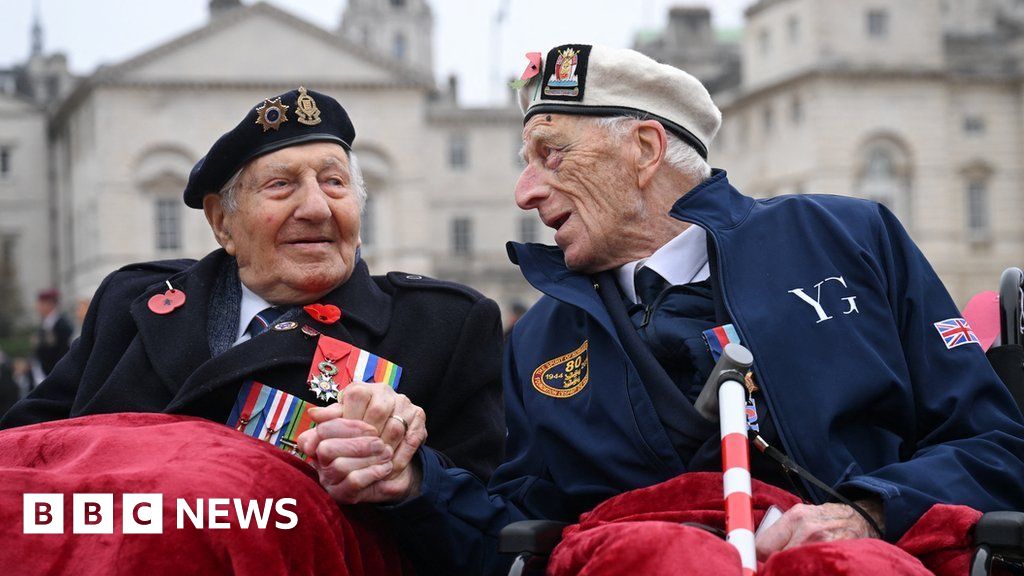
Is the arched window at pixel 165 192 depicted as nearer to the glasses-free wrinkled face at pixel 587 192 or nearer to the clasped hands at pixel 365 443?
the glasses-free wrinkled face at pixel 587 192

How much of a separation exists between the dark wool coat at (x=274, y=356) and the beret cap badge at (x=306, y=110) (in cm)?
42

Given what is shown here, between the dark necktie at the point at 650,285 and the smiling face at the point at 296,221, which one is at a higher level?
the smiling face at the point at 296,221

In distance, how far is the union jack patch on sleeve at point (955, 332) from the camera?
3396 mm

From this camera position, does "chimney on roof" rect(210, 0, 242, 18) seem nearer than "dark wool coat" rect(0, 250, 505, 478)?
No

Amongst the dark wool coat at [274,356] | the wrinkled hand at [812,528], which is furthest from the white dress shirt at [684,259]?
the wrinkled hand at [812,528]

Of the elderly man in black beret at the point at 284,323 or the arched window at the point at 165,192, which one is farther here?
the arched window at the point at 165,192

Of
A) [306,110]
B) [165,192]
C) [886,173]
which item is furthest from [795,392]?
[165,192]

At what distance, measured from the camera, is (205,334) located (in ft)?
13.1

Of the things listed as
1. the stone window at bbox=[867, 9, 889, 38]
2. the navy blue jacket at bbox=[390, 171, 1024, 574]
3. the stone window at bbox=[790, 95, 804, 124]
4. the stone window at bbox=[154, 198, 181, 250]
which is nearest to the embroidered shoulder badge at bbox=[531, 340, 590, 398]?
the navy blue jacket at bbox=[390, 171, 1024, 574]

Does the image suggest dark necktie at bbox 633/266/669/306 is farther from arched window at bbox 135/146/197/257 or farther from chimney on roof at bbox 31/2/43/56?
chimney on roof at bbox 31/2/43/56

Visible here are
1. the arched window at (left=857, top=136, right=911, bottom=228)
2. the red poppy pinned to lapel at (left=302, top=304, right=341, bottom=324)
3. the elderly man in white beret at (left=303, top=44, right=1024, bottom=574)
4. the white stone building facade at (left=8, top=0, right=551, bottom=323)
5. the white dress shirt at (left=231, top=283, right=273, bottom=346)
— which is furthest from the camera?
the white stone building facade at (left=8, top=0, right=551, bottom=323)

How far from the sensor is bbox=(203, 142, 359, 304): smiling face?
397 cm

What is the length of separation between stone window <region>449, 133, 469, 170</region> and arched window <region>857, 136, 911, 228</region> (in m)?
15.1

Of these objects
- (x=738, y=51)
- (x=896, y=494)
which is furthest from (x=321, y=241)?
(x=738, y=51)
